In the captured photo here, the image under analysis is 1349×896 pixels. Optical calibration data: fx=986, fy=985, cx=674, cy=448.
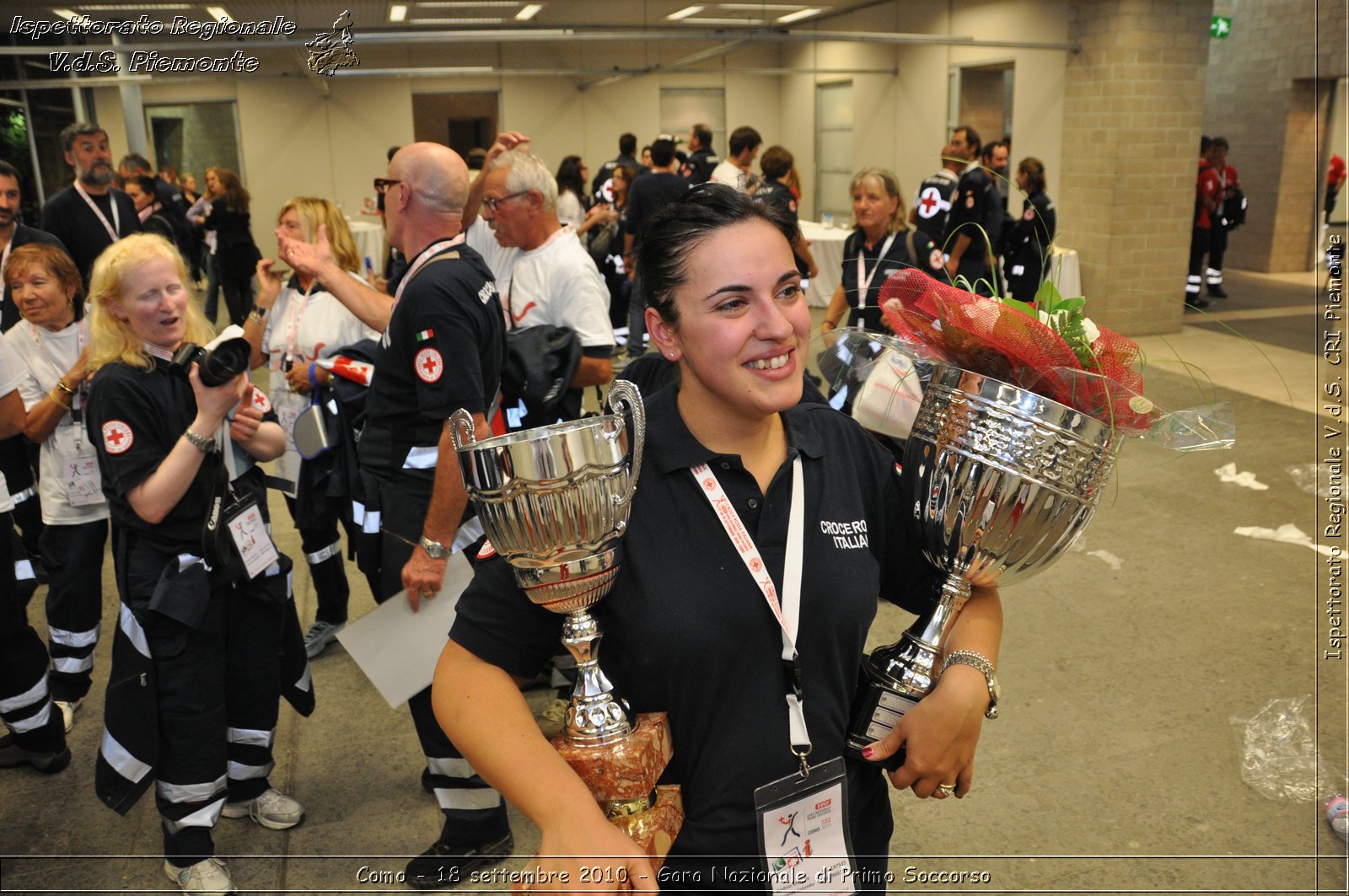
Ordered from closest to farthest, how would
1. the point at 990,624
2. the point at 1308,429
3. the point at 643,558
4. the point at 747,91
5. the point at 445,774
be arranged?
1. the point at 643,558
2. the point at 990,624
3. the point at 445,774
4. the point at 1308,429
5. the point at 747,91

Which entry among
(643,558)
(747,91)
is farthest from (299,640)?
(747,91)

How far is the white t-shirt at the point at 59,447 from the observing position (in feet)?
10.2

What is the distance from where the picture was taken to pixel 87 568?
320cm

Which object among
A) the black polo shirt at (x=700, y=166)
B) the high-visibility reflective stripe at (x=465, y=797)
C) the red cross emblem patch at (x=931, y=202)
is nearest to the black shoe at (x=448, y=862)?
the high-visibility reflective stripe at (x=465, y=797)

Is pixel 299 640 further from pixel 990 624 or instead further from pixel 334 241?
pixel 990 624

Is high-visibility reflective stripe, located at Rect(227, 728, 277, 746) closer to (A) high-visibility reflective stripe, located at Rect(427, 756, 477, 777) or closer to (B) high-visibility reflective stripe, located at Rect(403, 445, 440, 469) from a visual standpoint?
(A) high-visibility reflective stripe, located at Rect(427, 756, 477, 777)

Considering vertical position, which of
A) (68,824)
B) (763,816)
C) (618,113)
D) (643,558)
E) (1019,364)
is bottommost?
(68,824)

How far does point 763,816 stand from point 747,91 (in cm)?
1645

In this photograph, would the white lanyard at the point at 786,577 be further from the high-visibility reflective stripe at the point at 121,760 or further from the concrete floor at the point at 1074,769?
the high-visibility reflective stripe at the point at 121,760

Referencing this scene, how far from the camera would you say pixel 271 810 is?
2789 mm

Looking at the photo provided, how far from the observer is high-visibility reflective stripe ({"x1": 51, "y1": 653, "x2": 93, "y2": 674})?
3.27m

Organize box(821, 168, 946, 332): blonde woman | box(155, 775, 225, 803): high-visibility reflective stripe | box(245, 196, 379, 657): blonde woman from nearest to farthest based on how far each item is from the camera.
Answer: box(155, 775, 225, 803): high-visibility reflective stripe, box(245, 196, 379, 657): blonde woman, box(821, 168, 946, 332): blonde woman

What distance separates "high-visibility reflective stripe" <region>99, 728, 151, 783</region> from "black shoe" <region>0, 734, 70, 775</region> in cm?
87

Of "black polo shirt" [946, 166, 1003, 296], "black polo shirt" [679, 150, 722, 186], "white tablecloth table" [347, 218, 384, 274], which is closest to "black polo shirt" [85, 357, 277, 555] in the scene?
"black polo shirt" [946, 166, 1003, 296]
